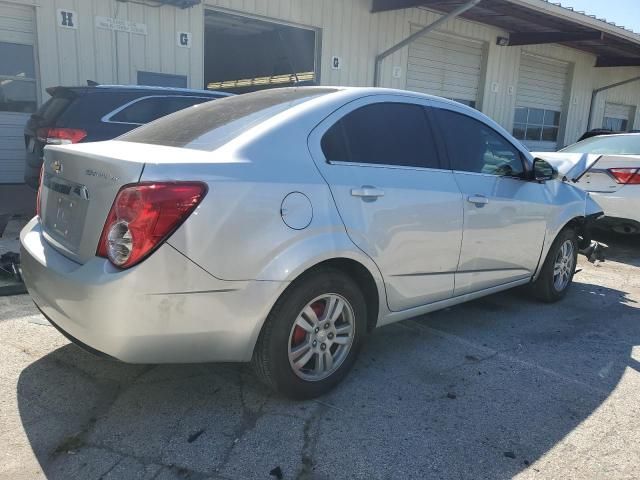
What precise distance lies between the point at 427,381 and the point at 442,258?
2.57 feet

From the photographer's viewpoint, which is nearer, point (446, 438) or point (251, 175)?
point (251, 175)

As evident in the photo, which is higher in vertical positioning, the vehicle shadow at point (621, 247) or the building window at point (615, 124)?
the building window at point (615, 124)

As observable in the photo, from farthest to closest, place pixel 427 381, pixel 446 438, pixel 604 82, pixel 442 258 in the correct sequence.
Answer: pixel 604 82, pixel 442 258, pixel 427 381, pixel 446 438

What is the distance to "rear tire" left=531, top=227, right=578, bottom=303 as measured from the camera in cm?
469

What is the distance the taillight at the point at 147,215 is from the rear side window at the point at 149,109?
4721 millimetres

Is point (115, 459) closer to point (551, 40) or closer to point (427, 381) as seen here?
point (427, 381)

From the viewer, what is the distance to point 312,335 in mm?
2861

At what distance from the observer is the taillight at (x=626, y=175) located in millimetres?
6527

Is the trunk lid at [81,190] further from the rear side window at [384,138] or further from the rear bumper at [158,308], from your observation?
the rear side window at [384,138]

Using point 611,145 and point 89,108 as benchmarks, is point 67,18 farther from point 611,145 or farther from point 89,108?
point 611,145

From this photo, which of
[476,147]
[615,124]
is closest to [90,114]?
[476,147]

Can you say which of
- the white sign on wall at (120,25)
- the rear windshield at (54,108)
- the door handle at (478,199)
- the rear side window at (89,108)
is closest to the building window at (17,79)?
the white sign on wall at (120,25)

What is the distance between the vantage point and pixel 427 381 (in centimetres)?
324

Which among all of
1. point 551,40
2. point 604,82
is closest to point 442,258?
point 551,40
